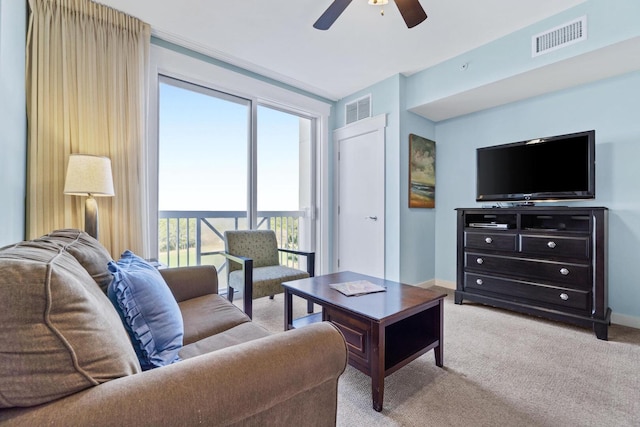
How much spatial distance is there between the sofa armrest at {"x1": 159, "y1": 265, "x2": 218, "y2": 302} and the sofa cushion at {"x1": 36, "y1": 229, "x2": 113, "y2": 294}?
1.77 feet

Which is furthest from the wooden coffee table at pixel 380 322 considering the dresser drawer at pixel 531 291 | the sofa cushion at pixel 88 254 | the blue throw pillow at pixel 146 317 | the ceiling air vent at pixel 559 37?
the ceiling air vent at pixel 559 37

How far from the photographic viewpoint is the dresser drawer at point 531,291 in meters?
2.37

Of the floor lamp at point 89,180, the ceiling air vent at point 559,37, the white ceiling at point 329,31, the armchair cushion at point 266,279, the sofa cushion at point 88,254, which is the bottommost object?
the armchair cushion at point 266,279

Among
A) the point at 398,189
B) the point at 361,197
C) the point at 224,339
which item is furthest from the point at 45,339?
the point at 361,197

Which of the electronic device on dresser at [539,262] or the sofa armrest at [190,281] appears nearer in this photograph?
the sofa armrest at [190,281]

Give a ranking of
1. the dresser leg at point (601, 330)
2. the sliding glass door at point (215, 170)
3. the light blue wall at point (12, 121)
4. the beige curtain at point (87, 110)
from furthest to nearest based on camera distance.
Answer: the sliding glass door at point (215, 170) → the dresser leg at point (601, 330) → the beige curtain at point (87, 110) → the light blue wall at point (12, 121)

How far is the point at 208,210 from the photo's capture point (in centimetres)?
330

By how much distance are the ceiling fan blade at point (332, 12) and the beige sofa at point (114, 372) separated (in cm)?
199

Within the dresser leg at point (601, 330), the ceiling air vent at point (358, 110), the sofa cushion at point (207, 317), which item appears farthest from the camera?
the ceiling air vent at point (358, 110)

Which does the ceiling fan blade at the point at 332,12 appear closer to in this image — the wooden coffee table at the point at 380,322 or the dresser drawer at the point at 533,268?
the wooden coffee table at the point at 380,322

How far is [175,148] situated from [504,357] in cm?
344

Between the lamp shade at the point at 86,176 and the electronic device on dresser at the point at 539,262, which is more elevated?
the lamp shade at the point at 86,176

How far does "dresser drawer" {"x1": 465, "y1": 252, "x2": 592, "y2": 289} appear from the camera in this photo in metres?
2.38

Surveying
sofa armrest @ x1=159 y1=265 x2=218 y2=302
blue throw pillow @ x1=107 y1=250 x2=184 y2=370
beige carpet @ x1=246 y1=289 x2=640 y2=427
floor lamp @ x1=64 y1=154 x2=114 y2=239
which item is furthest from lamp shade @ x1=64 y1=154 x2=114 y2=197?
beige carpet @ x1=246 y1=289 x2=640 y2=427
